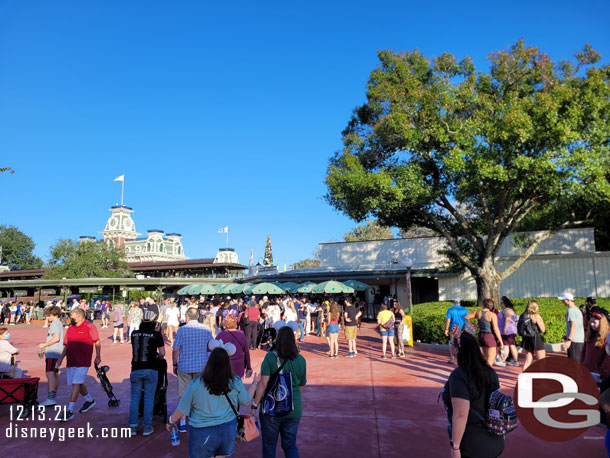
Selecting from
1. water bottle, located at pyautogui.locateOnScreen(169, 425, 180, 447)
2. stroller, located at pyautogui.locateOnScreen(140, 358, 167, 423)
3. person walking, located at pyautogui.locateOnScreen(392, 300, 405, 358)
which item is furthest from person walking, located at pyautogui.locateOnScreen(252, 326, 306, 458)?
person walking, located at pyautogui.locateOnScreen(392, 300, 405, 358)

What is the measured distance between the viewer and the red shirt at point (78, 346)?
6.70 m

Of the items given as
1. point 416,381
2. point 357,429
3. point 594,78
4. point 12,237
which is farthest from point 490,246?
point 12,237

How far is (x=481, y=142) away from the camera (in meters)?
15.2

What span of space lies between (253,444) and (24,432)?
339 cm

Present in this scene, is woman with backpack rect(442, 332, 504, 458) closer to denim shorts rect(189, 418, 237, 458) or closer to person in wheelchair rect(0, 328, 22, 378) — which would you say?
denim shorts rect(189, 418, 237, 458)

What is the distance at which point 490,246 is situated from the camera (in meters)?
17.7

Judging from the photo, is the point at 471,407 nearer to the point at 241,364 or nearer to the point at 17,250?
the point at 241,364

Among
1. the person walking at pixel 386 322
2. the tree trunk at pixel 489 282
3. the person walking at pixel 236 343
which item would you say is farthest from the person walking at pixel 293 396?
the tree trunk at pixel 489 282

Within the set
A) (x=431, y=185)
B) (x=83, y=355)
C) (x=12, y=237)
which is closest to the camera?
(x=83, y=355)

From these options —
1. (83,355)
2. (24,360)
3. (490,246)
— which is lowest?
(24,360)

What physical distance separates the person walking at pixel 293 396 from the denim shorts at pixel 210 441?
15.7 inches

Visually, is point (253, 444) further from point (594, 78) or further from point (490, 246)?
point (594, 78)

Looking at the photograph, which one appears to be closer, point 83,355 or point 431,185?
point 83,355

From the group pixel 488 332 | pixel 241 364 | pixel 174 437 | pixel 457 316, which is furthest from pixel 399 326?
pixel 174 437
